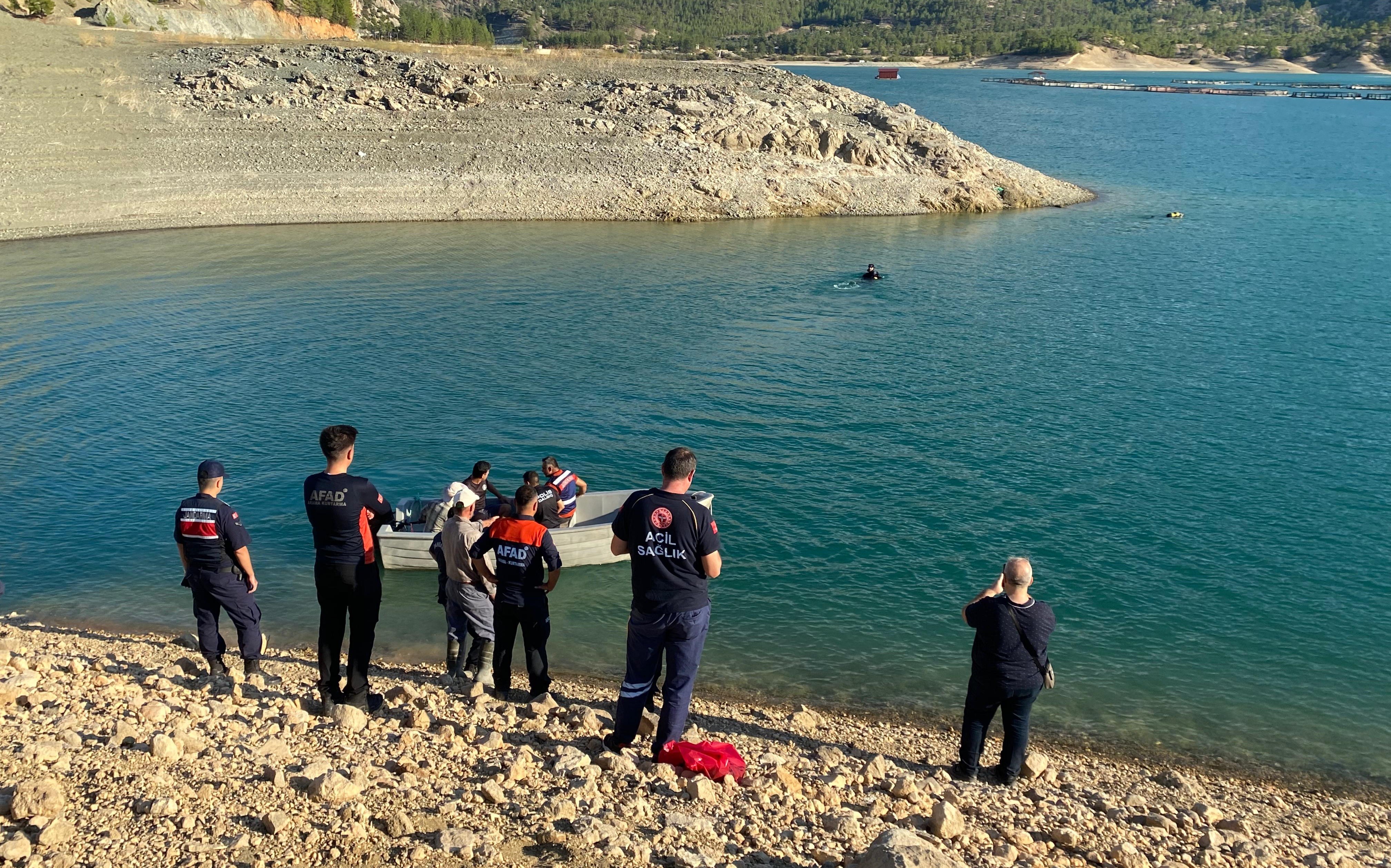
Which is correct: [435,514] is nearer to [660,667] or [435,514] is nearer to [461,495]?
[461,495]

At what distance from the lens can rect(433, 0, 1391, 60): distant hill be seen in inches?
6132

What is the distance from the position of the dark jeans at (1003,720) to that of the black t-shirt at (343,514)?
475 cm

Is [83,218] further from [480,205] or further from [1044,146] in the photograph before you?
[1044,146]

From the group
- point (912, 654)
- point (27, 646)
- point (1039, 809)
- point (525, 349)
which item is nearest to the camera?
point (1039, 809)

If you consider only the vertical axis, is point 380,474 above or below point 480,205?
below

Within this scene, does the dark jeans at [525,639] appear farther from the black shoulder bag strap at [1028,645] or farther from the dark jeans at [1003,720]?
the black shoulder bag strap at [1028,645]

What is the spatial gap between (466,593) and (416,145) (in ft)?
127

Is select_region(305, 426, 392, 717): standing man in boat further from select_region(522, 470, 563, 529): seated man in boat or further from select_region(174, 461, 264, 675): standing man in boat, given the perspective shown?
select_region(522, 470, 563, 529): seated man in boat

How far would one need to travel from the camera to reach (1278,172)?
2142 inches

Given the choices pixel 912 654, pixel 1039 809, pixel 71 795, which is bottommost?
pixel 912 654

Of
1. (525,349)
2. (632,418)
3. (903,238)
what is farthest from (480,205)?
(632,418)

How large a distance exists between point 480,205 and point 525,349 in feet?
63.8

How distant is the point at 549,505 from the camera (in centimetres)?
1195

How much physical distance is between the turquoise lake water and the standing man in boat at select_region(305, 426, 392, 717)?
11.0ft
